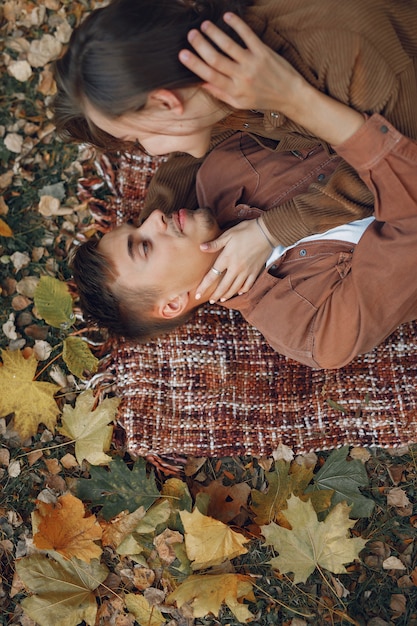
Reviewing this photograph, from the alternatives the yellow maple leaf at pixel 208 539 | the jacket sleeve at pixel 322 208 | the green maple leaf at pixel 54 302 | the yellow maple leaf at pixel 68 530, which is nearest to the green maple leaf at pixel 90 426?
the yellow maple leaf at pixel 68 530

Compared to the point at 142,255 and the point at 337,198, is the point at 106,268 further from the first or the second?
the point at 337,198

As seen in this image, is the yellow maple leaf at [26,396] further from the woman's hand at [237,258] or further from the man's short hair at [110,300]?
the woman's hand at [237,258]

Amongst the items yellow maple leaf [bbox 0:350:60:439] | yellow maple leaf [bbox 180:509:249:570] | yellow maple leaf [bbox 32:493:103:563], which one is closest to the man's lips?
yellow maple leaf [bbox 0:350:60:439]

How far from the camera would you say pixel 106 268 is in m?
2.29

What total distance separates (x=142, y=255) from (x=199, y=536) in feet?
3.40

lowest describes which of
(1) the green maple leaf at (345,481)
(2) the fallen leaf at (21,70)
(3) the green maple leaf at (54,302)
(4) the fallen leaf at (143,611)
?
(4) the fallen leaf at (143,611)

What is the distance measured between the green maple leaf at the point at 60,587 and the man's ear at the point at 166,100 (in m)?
1.70

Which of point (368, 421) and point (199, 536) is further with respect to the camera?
point (368, 421)

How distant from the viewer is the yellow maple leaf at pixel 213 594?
7.43ft

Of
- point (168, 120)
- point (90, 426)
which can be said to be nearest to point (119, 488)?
point (90, 426)

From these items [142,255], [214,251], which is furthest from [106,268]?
[214,251]

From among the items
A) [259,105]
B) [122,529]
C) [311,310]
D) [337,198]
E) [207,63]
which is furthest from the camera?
[122,529]

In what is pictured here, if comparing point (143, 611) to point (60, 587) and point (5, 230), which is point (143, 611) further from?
point (5, 230)

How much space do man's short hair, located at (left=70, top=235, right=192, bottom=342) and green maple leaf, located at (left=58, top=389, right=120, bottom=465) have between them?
356 millimetres
